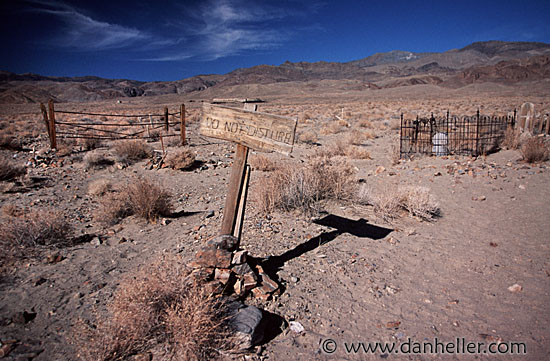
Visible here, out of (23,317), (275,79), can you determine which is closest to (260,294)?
(23,317)

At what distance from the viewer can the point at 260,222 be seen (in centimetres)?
517

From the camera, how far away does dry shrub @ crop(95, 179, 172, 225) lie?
536cm

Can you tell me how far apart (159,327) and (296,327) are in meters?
1.22

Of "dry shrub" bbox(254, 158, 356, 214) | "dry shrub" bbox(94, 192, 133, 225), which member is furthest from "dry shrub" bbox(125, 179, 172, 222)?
"dry shrub" bbox(254, 158, 356, 214)

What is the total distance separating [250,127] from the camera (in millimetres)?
3234

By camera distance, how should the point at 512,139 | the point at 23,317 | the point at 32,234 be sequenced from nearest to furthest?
the point at 23,317, the point at 32,234, the point at 512,139

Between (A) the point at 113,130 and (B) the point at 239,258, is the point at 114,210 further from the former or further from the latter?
(A) the point at 113,130

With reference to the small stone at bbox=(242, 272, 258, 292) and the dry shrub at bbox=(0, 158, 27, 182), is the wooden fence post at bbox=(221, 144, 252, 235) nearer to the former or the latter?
the small stone at bbox=(242, 272, 258, 292)

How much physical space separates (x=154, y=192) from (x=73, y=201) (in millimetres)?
2509

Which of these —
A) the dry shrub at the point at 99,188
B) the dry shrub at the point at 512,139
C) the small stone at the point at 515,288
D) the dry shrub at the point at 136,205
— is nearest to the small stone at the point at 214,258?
the dry shrub at the point at 136,205

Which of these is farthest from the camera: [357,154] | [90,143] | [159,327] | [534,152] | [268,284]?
[90,143]

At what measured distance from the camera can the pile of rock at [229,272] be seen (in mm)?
3203

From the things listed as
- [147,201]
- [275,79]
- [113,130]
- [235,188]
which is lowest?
[147,201]

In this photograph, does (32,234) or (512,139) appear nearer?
(32,234)
